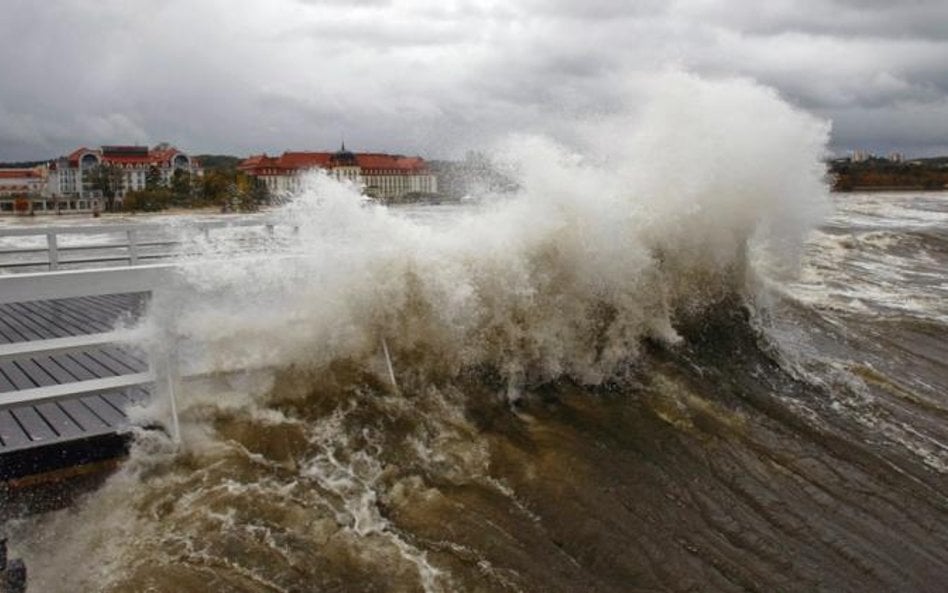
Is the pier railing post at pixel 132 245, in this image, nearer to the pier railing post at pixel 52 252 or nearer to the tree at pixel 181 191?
the pier railing post at pixel 52 252

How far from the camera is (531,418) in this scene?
639 centimetres

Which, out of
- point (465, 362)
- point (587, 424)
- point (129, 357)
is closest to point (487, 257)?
point (465, 362)

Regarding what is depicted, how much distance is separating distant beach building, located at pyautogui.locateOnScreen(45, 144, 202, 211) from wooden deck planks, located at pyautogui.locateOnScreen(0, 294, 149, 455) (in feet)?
316

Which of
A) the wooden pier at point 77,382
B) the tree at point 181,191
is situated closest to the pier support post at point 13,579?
the wooden pier at point 77,382

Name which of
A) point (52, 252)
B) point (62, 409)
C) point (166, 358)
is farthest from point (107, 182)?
point (166, 358)

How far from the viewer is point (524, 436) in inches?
239

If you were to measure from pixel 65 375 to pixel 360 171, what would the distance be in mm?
33970

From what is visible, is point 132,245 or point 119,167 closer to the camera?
point 132,245

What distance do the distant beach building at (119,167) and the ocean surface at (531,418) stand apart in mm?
99144

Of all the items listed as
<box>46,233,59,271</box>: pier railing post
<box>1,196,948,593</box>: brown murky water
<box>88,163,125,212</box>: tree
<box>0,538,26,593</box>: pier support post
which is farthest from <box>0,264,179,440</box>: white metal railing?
<box>88,163,125,212</box>: tree

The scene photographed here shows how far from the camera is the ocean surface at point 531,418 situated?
4398 millimetres

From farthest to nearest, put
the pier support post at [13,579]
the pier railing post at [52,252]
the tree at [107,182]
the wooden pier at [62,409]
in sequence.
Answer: the tree at [107,182]
the pier railing post at [52,252]
the wooden pier at [62,409]
the pier support post at [13,579]

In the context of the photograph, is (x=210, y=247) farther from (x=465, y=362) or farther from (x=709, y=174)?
(x=709, y=174)

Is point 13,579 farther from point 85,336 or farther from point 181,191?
point 181,191
